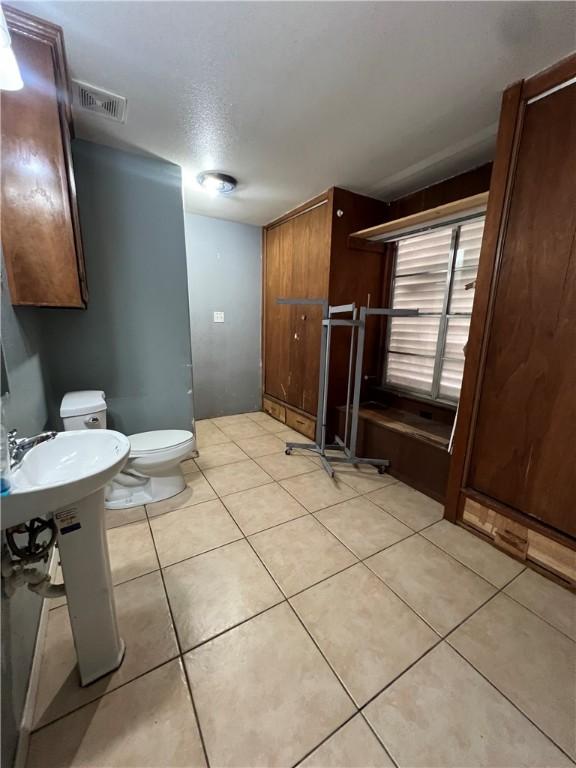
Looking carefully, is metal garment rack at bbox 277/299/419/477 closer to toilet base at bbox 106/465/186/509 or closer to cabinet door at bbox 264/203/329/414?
cabinet door at bbox 264/203/329/414

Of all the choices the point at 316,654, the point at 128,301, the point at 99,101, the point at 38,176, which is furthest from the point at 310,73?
the point at 316,654

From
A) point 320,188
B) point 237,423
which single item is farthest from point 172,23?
point 237,423

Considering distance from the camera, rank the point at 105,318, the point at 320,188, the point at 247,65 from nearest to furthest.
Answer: the point at 247,65 → the point at 105,318 → the point at 320,188

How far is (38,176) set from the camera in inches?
56.2

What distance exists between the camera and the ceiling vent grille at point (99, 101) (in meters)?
1.54

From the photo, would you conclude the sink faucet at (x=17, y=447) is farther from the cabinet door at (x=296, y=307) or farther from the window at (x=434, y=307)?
the window at (x=434, y=307)

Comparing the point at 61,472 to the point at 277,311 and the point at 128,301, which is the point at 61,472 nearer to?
the point at 128,301

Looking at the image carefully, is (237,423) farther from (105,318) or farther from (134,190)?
(134,190)

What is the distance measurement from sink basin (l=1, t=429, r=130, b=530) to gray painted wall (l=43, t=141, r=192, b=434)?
47.8 inches

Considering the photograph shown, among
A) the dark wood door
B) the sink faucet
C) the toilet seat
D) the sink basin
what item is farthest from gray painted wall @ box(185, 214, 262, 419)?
the dark wood door

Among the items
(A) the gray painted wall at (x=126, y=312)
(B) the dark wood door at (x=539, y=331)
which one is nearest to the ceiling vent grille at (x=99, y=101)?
(A) the gray painted wall at (x=126, y=312)

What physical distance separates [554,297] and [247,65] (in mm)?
1808

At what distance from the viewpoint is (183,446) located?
207cm

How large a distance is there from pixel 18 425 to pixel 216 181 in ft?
7.44
